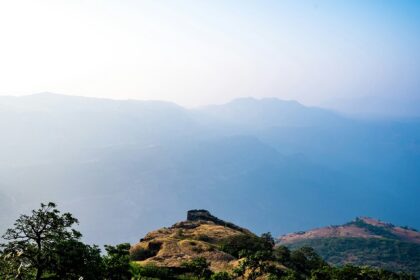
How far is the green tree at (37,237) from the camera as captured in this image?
953 inches

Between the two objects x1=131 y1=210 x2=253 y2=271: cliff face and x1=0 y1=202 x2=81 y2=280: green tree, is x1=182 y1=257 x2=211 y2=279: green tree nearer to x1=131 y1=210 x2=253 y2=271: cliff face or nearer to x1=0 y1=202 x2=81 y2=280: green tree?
x1=131 y1=210 x2=253 y2=271: cliff face

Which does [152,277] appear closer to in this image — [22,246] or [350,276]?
[350,276]

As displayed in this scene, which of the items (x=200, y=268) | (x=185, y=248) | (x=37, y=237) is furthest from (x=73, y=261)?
(x=185, y=248)

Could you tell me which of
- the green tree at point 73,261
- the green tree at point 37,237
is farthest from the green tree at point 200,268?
the green tree at point 37,237

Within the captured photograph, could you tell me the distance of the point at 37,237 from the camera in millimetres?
24781

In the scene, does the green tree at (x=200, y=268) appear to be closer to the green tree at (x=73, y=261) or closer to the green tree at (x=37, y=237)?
the green tree at (x=73, y=261)

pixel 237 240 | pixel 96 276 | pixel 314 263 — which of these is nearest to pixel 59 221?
pixel 96 276

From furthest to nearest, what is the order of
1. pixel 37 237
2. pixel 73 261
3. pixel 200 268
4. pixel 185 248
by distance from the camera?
pixel 185 248, pixel 200 268, pixel 73 261, pixel 37 237

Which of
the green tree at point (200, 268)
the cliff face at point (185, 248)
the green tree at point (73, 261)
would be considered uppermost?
the cliff face at point (185, 248)

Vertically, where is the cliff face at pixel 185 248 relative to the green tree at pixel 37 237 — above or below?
above

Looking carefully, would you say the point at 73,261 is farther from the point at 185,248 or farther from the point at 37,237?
the point at 185,248

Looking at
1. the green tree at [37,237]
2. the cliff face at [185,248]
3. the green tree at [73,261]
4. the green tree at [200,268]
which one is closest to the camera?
the green tree at [37,237]

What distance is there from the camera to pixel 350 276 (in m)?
46.9

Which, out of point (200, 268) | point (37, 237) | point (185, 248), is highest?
point (185, 248)
